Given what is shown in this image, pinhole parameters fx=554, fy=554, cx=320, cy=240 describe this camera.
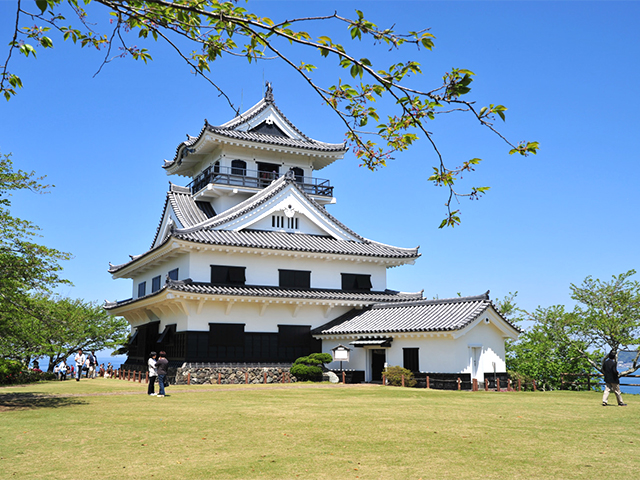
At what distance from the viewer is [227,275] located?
32344 mm

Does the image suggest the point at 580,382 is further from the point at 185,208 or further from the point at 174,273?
the point at 185,208

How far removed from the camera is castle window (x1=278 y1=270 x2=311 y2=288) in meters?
34.0

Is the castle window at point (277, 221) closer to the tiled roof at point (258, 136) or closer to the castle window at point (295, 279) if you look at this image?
the castle window at point (295, 279)

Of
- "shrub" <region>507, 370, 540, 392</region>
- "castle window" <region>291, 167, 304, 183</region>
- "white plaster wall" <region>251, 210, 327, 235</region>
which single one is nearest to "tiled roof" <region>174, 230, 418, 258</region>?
"white plaster wall" <region>251, 210, 327, 235</region>

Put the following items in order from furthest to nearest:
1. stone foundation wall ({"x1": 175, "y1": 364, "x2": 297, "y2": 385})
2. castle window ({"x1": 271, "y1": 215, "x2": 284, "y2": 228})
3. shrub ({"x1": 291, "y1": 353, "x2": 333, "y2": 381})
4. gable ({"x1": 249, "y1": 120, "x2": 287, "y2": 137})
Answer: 1. gable ({"x1": 249, "y1": 120, "x2": 287, "y2": 137})
2. castle window ({"x1": 271, "y1": 215, "x2": 284, "y2": 228})
3. shrub ({"x1": 291, "y1": 353, "x2": 333, "y2": 381})
4. stone foundation wall ({"x1": 175, "y1": 364, "x2": 297, "y2": 385})

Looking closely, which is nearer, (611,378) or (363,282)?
(611,378)

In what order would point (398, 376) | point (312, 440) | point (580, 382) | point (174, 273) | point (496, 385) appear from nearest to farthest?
1. point (312, 440)
2. point (496, 385)
3. point (398, 376)
4. point (580, 382)
5. point (174, 273)

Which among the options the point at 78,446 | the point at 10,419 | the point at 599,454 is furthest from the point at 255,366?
the point at 599,454

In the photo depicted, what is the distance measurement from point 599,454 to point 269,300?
23416mm

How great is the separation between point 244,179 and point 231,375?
546 inches

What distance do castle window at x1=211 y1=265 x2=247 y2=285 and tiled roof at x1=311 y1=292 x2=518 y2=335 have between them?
5643 mm

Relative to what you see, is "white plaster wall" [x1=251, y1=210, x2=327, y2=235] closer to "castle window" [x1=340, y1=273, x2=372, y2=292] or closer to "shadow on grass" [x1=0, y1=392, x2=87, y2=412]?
"castle window" [x1=340, y1=273, x2=372, y2=292]

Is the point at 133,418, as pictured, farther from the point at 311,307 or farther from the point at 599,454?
the point at 311,307

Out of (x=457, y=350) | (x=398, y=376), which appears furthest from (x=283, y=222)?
(x=457, y=350)
